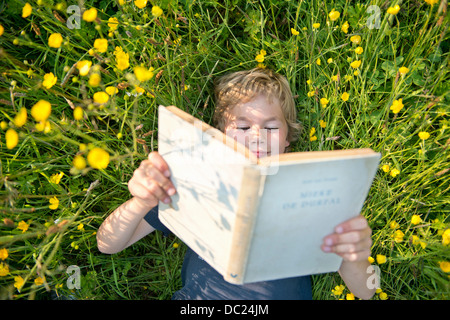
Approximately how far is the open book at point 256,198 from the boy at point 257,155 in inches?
2.6

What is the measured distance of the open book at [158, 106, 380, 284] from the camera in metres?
0.84

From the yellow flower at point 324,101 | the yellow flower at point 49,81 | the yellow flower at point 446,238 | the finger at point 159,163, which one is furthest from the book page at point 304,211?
the yellow flower at point 49,81

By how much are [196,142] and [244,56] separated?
0.87 metres

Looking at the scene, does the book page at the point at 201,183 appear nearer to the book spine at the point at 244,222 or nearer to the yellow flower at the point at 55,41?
the book spine at the point at 244,222

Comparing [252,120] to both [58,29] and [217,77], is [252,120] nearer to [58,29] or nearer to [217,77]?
[217,77]

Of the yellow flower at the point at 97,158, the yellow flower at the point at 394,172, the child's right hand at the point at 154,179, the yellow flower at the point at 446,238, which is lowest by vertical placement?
the yellow flower at the point at 446,238

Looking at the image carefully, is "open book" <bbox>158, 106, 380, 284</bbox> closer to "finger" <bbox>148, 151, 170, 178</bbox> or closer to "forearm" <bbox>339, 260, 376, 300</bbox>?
"finger" <bbox>148, 151, 170, 178</bbox>

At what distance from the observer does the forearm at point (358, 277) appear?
4.13 feet

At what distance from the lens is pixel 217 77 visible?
5.31 ft

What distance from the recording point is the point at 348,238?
3.36 ft

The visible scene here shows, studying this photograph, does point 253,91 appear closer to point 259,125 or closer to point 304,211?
point 259,125

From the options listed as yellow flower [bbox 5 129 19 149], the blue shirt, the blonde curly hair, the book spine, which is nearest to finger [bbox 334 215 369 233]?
the book spine

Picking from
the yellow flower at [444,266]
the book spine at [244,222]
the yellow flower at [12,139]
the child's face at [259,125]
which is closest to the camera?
the book spine at [244,222]

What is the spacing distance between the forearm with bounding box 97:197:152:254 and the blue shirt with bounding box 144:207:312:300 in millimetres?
123
